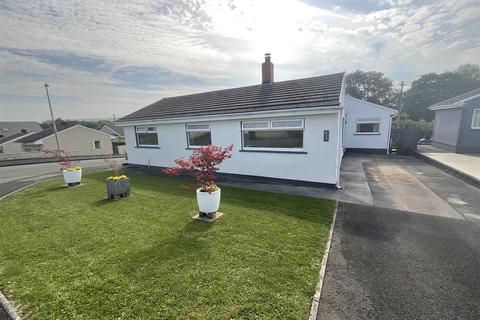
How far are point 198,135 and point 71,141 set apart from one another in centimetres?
3613

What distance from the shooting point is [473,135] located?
1454 cm

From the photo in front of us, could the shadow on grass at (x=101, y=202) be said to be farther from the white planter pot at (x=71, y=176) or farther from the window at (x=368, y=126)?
the window at (x=368, y=126)

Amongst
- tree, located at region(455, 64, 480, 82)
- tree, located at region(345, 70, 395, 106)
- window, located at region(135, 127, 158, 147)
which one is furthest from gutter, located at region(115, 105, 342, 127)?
tree, located at region(455, 64, 480, 82)

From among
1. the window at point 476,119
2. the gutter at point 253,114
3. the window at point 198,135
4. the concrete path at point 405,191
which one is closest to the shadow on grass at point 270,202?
the concrete path at point 405,191

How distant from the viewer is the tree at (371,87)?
47.8 metres

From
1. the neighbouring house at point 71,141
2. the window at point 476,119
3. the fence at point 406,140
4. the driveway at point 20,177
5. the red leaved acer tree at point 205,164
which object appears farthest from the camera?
the neighbouring house at point 71,141

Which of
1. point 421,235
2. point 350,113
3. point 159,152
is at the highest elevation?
point 350,113

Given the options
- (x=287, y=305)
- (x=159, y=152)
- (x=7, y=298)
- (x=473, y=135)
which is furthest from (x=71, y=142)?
(x=473, y=135)

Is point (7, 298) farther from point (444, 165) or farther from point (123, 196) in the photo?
point (444, 165)

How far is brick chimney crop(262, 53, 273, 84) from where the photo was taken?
11625mm

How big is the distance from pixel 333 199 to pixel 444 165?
8.96m

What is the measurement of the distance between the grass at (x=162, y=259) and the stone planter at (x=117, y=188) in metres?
0.70

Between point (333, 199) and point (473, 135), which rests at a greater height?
point (473, 135)

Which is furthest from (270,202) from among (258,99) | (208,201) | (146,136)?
(146,136)
